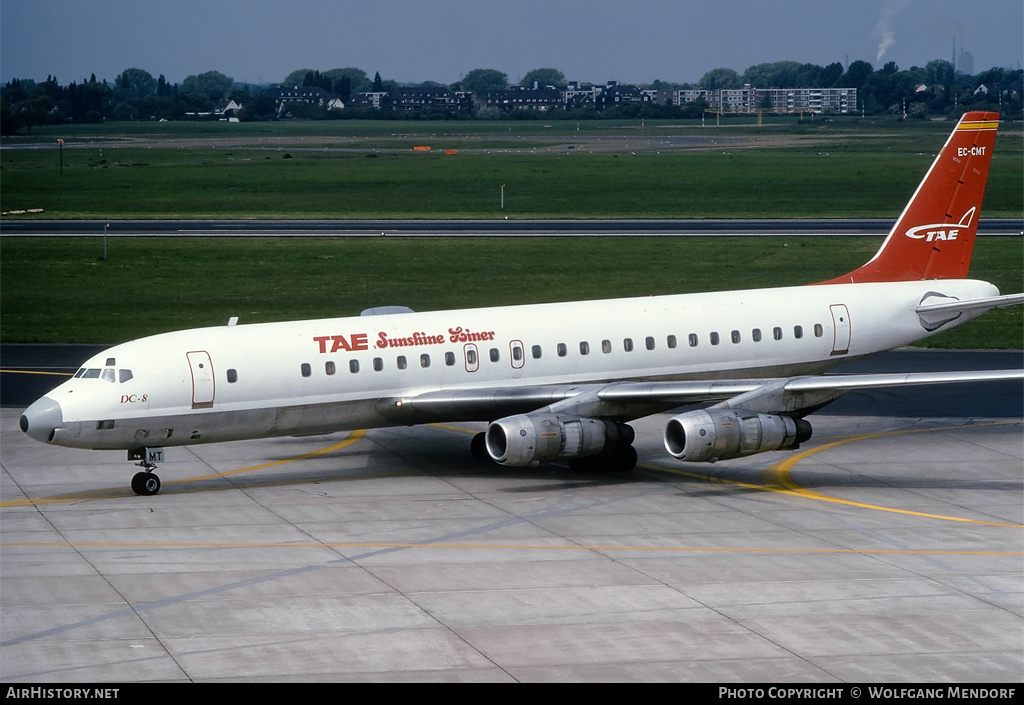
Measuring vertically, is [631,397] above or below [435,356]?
below

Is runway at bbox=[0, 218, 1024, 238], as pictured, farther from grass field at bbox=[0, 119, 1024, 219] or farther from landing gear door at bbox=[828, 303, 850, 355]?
landing gear door at bbox=[828, 303, 850, 355]

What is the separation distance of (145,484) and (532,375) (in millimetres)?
10204

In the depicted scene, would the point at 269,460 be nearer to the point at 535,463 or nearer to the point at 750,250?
the point at 535,463

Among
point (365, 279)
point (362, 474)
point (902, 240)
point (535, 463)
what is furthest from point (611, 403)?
point (365, 279)

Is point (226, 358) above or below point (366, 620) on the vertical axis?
above

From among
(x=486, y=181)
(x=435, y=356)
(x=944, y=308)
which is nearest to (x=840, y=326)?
(x=944, y=308)

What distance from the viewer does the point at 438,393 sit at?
1406 inches

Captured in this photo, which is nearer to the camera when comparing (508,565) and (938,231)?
(508,565)

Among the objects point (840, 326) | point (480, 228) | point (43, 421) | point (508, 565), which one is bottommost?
point (508, 565)

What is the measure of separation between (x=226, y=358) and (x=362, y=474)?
5.00 m

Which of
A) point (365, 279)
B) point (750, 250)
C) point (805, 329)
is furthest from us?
point (750, 250)

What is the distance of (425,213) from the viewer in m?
111

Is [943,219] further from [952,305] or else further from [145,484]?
[145,484]

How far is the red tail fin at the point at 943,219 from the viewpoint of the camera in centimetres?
4238
